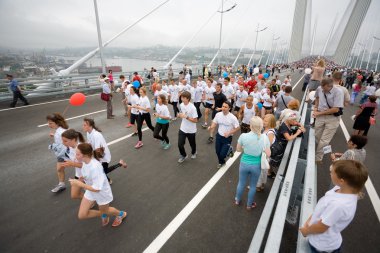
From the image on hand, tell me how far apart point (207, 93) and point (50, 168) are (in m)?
6.44

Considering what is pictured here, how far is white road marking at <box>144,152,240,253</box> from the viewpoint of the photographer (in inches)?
122

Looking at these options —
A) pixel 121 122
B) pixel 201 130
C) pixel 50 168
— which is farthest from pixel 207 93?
pixel 50 168

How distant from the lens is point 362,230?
3.48 metres

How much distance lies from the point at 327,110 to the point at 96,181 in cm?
512

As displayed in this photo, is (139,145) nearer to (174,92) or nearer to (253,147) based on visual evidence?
(174,92)

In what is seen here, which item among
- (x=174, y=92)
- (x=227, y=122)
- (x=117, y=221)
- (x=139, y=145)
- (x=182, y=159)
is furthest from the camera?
(x=174, y=92)

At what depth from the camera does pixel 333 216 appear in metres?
1.75

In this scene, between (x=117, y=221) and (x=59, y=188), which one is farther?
(x=59, y=188)

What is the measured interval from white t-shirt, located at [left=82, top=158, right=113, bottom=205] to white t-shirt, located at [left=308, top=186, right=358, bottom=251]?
280cm

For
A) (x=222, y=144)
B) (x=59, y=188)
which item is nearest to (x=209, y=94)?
(x=222, y=144)

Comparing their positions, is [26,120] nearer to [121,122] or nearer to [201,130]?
[121,122]

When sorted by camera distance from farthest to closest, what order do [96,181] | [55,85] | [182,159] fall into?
[55,85] < [182,159] < [96,181]

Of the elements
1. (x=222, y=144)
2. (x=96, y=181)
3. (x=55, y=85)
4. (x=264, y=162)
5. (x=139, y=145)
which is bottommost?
(x=139, y=145)

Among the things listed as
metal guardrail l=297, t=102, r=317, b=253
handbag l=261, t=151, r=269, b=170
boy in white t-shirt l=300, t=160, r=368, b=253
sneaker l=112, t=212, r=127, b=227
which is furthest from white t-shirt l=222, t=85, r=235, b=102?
boy in white t-shirt l=300, t=160, r=368, b=253
